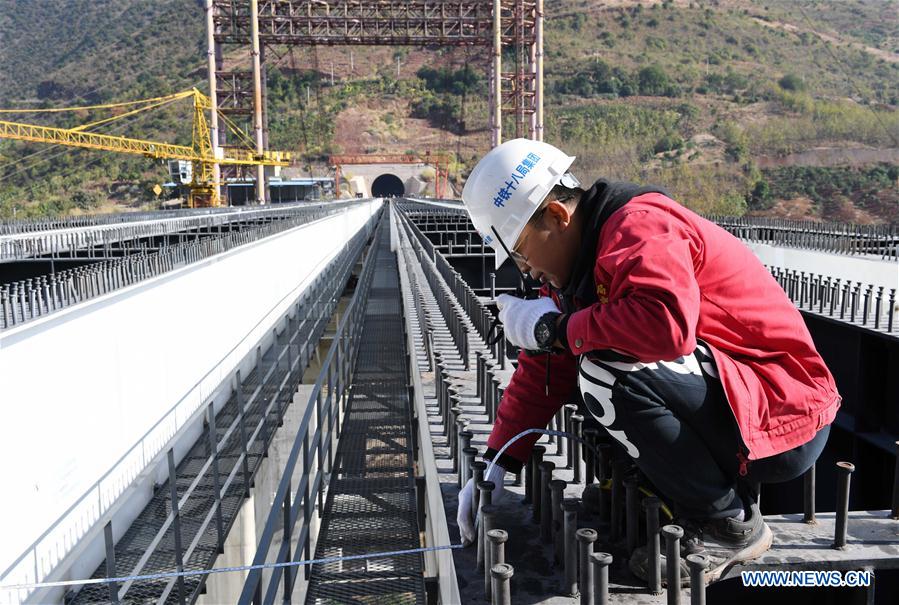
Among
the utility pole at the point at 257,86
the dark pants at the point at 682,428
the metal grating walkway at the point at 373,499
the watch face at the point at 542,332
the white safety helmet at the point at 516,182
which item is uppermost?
the utility pole at the point at 257,86

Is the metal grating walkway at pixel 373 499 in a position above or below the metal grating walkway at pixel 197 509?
above

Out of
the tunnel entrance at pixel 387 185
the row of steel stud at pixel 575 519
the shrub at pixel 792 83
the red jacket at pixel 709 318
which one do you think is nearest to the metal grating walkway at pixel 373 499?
the row of steel stud at pixel 575 519

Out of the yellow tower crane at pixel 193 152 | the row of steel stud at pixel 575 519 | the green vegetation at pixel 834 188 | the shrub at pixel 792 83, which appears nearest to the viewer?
the row of steel stud at pixel 575 519

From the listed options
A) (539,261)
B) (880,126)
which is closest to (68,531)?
(539,261)

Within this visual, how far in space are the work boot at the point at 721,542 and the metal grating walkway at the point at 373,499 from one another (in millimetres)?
2531

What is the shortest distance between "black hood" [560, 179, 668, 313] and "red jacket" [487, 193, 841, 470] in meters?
0.04

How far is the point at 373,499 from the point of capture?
589 centimetres

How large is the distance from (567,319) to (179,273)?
25.3 feet

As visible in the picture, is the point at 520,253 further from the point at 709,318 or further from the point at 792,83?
the point at 792,83

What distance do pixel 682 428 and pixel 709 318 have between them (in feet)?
0.98

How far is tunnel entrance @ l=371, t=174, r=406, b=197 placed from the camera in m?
86.7

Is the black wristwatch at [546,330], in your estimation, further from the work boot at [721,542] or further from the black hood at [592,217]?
the work boot at [721,542]

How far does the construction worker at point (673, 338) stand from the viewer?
179 centimetres

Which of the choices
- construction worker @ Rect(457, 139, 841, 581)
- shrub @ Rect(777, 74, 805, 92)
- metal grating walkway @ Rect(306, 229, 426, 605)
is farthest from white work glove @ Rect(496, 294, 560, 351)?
shrub @ Rect(777, 74, 805, 92)
